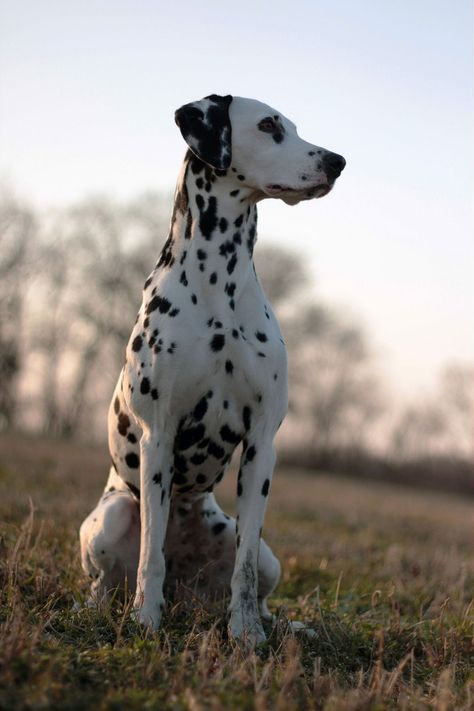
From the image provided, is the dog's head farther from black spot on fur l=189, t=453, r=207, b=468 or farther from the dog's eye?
black spot on fur l=189, t=453, r=207, b=468

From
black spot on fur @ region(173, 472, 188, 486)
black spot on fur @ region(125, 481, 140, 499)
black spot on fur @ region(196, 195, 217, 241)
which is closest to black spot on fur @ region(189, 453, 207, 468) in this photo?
black spot on fur @ region(173, 472, 188, 486)

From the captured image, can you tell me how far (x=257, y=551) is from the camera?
4.73 meters

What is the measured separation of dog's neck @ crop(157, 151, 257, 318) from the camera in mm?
4691

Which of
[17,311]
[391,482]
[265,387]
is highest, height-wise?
[265,387]

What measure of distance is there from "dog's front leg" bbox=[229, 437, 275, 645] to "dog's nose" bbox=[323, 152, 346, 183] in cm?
154

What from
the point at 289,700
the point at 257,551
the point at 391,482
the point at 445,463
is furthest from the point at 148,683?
the point at 445,463

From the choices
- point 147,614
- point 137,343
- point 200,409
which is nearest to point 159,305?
point 137,343

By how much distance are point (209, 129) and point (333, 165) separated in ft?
2.38

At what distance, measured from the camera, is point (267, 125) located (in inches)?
189

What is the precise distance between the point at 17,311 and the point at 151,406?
115 feet

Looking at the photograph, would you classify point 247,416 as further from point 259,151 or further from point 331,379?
point 331,379

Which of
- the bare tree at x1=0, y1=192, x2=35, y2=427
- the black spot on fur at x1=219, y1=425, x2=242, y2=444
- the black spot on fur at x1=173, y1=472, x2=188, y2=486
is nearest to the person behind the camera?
the black spot on fur at x1=219, y1=425, x2=242, y2=444

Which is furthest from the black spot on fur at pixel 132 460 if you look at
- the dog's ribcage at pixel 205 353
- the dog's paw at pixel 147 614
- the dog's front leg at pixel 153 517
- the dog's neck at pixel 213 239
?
the dog's neck at pixel 213 239

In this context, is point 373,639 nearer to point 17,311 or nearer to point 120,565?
point 120,565
